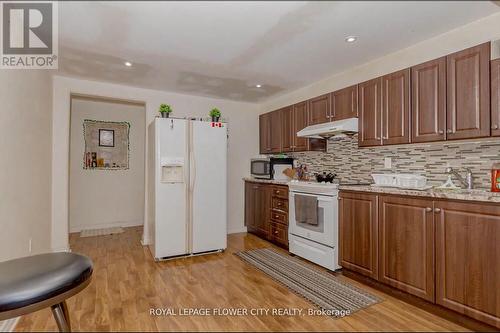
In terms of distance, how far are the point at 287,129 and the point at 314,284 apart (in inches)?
88.6

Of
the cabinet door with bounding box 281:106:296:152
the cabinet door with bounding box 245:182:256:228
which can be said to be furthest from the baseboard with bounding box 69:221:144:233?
the cabinet door with bounding box 281:106:296:152

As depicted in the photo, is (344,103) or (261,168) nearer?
(344,103)

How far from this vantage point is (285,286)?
95.5 inches

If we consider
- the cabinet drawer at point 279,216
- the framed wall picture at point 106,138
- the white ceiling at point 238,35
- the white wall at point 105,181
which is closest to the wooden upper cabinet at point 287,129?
the white ceiling at point 238,35

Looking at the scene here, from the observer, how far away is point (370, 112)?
2.77 metres

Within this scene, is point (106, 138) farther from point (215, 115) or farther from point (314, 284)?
point (314, 284)

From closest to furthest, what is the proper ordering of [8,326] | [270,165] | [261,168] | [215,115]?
[8,326] < [215,115] < [270,165] < [261,168]

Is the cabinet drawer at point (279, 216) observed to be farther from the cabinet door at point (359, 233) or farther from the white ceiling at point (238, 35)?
the white ceiling at point (238, 35)

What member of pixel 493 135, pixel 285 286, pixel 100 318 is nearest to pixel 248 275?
pixel 285 286

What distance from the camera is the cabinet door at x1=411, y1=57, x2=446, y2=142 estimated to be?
2.18m

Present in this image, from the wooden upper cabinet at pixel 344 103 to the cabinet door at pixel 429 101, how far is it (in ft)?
2.03

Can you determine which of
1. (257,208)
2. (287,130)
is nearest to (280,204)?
(257,208)

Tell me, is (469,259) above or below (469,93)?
below

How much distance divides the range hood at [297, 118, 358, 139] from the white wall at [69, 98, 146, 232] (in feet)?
9.33
